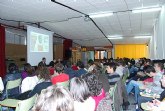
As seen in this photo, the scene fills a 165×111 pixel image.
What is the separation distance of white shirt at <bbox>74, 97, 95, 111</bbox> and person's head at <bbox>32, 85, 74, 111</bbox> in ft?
2.71

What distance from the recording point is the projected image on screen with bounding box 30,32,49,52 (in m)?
8.64

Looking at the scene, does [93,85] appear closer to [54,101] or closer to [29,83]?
[54,101]

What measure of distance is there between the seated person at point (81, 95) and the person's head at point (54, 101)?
0.80 m

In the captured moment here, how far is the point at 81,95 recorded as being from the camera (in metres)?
2.06

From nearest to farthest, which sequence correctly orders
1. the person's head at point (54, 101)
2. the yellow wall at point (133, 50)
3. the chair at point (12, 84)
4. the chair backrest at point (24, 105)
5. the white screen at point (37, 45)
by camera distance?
the person's head at point (54, 101), the chair backrest at point (24, 105), the chair at point (12, 84), the white screen at point (37, 45), the yellow wall at point (133, 50)

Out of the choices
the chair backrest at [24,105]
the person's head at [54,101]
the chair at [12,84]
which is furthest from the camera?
the chair at [12,84]

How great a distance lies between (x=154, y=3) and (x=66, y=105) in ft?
20.8

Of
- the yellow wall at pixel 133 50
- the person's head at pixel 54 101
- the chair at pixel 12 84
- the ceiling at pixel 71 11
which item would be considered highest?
the ceiling at pixel 71 11

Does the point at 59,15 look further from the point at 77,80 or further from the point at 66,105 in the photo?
the point at 66,105

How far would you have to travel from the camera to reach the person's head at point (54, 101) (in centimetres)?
118

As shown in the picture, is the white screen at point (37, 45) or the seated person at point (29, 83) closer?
the seated person at point (29, 83)

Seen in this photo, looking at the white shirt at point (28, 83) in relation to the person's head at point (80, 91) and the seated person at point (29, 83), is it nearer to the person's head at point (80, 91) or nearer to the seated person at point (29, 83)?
the seated person at point (29, 83)

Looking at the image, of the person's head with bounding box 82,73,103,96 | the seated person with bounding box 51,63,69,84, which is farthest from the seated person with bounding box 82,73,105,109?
the seated person with bounding box 51,63,69,84

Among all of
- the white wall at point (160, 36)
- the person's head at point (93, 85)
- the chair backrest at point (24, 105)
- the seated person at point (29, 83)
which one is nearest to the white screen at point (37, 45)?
the seated person at point (29, 83)
